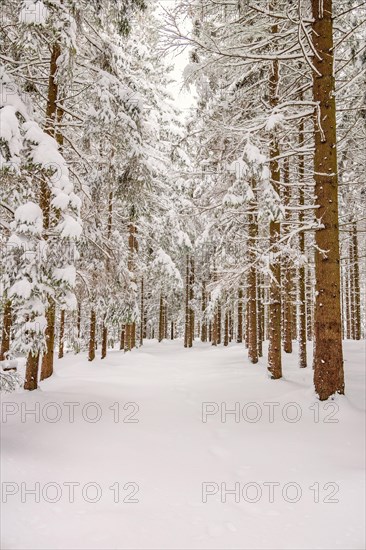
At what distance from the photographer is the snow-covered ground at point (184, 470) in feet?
11.7

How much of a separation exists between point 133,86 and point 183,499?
27.6ft

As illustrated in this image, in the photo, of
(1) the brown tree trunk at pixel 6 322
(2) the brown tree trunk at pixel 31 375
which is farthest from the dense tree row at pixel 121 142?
(1) the brown tree trunk at pixel 6 322

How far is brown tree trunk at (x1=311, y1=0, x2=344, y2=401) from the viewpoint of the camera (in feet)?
22.9

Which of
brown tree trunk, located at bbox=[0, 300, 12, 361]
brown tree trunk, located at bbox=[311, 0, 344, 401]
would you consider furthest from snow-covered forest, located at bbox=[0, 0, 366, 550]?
brown tree trunk, located at bbox=[0, 300, 12, 361]

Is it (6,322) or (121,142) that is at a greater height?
(121,142)

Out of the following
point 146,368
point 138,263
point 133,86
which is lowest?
point 146,368

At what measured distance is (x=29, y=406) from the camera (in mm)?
7223

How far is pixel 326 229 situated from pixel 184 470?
15.5 ft

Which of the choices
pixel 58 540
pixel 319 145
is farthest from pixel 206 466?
pixel 319 145

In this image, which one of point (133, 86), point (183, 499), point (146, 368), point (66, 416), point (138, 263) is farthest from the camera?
point (138, 263)

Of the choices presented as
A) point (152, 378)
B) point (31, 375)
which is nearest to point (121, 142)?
point (31, 375)

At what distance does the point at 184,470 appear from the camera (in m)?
5.06

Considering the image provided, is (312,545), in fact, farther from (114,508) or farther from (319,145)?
(319,145)

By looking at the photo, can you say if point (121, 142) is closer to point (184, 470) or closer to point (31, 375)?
point (31, 375)
